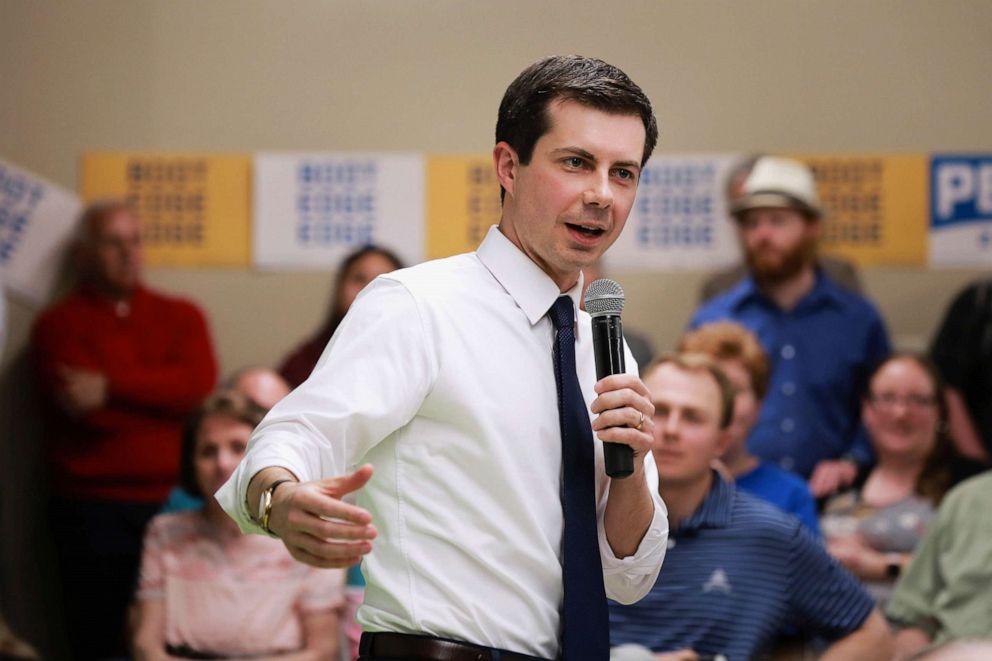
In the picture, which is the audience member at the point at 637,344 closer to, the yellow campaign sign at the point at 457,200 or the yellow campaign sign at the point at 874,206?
the yellow campaign sign at the point at 457,200

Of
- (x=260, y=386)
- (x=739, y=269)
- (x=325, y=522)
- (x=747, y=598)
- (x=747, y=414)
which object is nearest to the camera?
(x=325, y=522)

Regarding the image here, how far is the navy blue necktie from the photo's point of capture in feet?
5.49

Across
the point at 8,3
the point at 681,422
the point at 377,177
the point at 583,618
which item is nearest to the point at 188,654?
the point at 681,422

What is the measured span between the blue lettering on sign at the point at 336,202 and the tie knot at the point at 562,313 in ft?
11.2

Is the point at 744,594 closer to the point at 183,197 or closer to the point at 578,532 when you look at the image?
the point at 578,532

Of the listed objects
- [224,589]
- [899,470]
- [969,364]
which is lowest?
[224,589]

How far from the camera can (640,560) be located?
1786 millimetres

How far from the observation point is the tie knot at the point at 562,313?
178 centimetres

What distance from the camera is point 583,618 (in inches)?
66.1

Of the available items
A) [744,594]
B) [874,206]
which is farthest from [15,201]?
[744,594]

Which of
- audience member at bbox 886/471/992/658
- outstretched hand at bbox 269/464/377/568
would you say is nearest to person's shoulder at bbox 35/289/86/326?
audience member at bbox 886/471/992/658

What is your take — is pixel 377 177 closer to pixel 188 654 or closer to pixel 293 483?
pixel 188 654

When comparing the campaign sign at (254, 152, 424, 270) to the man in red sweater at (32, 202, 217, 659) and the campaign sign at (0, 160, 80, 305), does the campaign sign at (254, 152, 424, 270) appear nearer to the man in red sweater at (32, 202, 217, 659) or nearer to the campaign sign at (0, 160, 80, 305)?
the man in red sweater at (32, 202, 217, 659)

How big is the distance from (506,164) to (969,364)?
3.13 meters
